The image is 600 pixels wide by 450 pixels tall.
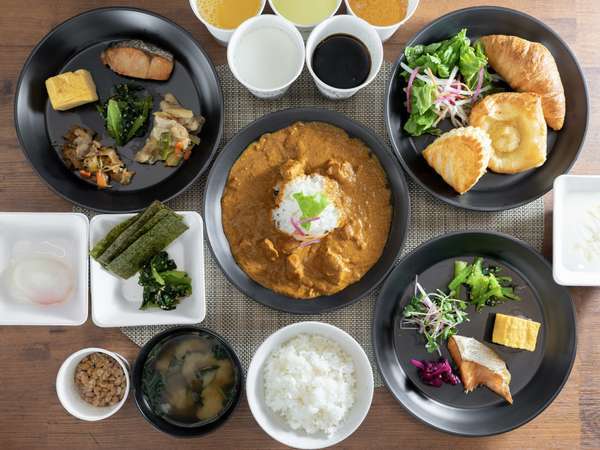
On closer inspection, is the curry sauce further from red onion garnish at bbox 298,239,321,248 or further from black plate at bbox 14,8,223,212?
black plate at bbox 14,8,223,212

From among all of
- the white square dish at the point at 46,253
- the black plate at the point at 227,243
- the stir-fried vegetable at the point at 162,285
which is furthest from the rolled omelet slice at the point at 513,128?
the white square dish at the point at 46,253

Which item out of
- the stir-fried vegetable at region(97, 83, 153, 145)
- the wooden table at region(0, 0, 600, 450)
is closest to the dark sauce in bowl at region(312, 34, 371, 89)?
the wooden table at region(0, 0, 600, 450)

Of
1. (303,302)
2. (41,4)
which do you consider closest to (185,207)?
(303,302)

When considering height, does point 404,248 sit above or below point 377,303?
above

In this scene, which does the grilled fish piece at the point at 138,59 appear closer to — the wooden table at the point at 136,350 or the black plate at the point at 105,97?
the black plate at the point at 105,97

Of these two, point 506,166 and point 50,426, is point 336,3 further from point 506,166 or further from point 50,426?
point 50,426
